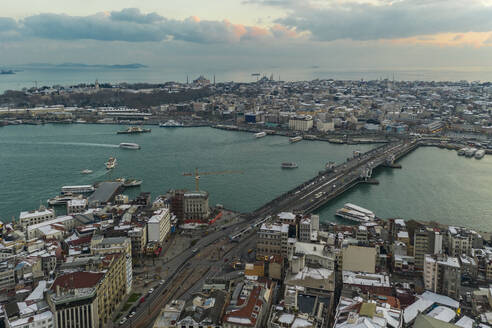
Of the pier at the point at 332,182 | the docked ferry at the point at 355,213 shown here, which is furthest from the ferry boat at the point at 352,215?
the pier at the point at 332,182

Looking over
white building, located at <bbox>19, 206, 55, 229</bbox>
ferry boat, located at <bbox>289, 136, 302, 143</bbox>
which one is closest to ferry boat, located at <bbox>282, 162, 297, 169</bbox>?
ferry boat, located at <bbox>289, 136, 302, 143</bbox>

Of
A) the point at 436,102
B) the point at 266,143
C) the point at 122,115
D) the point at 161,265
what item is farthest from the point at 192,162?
the point at 436,102

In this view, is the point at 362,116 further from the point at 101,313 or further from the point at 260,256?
the point at 101,313

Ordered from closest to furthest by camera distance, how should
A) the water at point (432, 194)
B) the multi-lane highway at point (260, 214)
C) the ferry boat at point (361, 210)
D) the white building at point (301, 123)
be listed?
the multi-lane highway at point (260, 214) < the ferry boat at point (361, 210) < the water at point (432, 194) < the white building at point (301, 123)

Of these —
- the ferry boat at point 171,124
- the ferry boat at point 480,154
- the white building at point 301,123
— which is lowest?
the ferry boat at point 480,154

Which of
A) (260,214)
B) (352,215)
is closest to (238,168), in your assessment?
(260,214)

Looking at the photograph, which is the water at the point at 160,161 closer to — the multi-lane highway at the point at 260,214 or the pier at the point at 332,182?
the pier at the point at 332,182
